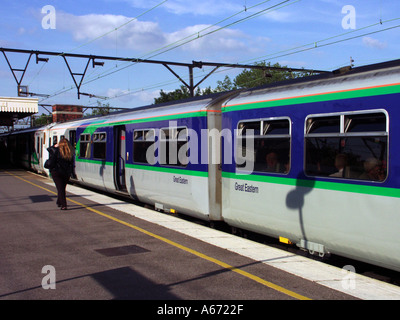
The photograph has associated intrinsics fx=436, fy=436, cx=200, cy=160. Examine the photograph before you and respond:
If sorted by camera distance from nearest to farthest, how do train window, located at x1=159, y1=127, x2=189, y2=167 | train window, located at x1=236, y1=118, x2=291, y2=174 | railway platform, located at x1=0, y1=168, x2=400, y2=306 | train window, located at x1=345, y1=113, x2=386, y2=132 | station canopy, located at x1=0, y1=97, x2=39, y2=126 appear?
1. railway platform, located at x1=0, y1=168, x2=400, y2=306
2. train window, located at x1=345, y1=113, x2=386, y2=132
3. train window, located at x1=236, y1=118, x2=291, y2=174
4. train window, located at x1=159, y1=127, x2=189, y2=167
5. station canopy, located at x1=0, y1=97, x2=39, y2=126

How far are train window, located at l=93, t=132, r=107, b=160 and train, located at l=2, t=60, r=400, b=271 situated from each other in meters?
3.89

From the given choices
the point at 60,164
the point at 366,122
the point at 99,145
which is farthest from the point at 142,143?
the point at 366,122

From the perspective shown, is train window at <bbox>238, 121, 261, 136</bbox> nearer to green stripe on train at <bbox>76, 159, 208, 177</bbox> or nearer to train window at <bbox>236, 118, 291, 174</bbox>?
train window at <bbox>236, 118, 291, 174</bbox>

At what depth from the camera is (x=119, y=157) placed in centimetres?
1453

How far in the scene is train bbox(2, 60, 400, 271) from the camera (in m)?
5.64

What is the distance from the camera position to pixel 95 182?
16484mm

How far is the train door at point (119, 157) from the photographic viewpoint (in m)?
14.4

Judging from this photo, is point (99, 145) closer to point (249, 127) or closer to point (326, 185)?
point (249, 127)

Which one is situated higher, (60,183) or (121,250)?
(60,183)

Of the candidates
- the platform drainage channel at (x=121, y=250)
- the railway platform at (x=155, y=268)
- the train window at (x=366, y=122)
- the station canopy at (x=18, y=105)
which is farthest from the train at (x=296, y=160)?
the station canopy at (x=18, y=105)

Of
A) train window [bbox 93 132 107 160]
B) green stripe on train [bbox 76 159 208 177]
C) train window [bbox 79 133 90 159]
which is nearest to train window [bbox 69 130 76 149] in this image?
train window [bbox 79 133 90 159]

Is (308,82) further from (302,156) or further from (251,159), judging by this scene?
(251,159)

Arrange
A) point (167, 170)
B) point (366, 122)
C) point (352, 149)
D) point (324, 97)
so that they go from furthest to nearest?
1. point (167, 170)
2. point (324, 97)
3. point (352, 149)
4. point (366, 122)

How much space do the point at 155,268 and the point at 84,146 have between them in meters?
12.4
